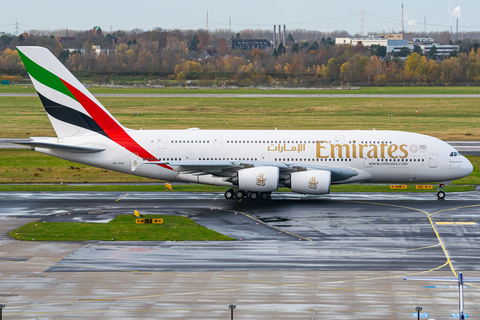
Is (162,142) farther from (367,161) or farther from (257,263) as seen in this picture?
(257,263)

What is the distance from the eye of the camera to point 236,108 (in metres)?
111

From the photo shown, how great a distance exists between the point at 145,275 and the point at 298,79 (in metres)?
177

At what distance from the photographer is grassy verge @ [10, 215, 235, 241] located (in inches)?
1264

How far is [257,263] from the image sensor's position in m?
27.4

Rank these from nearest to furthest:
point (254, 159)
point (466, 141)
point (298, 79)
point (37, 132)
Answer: point (254, 159) < point (466, 141) < point (37, 132) < point (298, 79)

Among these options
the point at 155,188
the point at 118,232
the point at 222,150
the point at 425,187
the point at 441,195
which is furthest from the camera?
the point at 155,188

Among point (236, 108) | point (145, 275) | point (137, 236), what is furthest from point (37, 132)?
point (145, 275)

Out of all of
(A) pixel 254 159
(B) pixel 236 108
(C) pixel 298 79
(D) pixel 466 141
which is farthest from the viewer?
(C) pixel 298 79

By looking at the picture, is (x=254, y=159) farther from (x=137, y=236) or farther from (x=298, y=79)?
(x=298, y=79)

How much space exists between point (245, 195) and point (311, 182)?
19.0 ft

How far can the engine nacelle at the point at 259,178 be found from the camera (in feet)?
131

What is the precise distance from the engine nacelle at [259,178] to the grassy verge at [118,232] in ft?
19.6

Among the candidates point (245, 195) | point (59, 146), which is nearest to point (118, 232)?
point (59, 146)

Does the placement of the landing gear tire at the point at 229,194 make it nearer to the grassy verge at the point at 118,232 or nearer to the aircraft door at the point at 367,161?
the grassy verge at the point at 118,232
